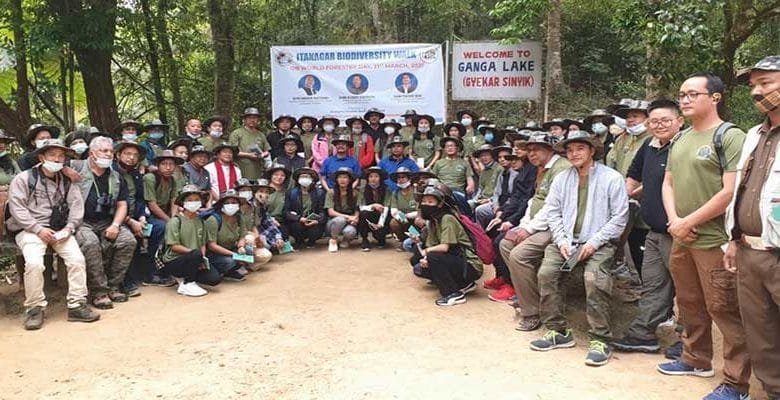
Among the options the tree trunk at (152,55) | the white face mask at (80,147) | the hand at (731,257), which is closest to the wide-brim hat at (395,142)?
the white face mask at (80,147)

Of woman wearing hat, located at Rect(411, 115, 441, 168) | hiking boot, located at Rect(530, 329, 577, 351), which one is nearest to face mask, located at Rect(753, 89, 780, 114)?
hiking boot, located at Rect(530, 329, 577, 351)

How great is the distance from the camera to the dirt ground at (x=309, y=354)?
3.86 meters

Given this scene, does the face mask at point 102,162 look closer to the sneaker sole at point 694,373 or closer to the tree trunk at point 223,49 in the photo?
the sneaker sole at point 694,373

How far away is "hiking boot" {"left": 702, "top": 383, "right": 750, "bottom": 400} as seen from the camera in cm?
354

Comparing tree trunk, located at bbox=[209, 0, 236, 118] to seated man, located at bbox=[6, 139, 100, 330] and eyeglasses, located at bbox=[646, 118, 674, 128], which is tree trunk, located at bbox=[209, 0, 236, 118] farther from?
eyeglasses, located at bbox=[646, 118, 674, 128]

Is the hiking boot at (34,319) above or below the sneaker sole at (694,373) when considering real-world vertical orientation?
above

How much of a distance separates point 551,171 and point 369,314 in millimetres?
2153

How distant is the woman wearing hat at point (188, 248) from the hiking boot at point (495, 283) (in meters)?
2.96

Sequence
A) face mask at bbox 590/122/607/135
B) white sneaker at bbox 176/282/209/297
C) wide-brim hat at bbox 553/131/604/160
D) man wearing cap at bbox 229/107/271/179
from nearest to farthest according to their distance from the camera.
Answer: wide-brim hat at bbox 553/131/604/160, white sneaker at bbox 176/282/209/297, face mask at bbox 590/122/607/135, man wearing cap at bbox 229/107/271/179

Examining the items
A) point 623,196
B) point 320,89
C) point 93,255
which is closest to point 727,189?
point 623,196

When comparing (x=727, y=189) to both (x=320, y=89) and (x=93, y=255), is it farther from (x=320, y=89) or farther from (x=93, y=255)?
(x=320, y=89)

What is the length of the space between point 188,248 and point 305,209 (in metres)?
2.36

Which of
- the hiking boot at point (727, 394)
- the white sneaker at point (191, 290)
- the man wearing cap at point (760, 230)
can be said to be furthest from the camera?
the white sneaker at point (191, 290)

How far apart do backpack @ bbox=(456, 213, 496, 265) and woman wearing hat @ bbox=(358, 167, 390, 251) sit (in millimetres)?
2324
